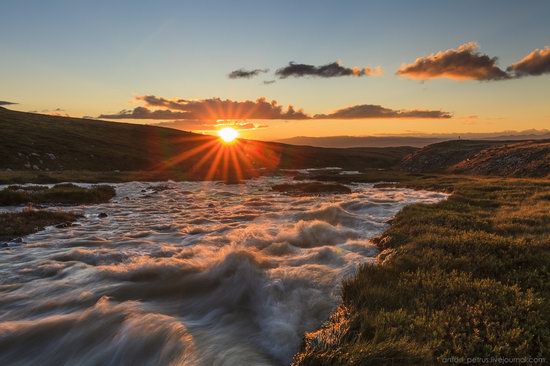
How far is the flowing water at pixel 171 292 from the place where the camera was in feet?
24.9

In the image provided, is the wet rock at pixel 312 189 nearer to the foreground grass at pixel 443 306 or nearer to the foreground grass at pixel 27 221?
the foreground grass at pixel 27 221

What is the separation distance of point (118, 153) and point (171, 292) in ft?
281

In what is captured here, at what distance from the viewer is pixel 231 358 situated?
22.8 ft

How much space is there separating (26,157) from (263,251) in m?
68.1

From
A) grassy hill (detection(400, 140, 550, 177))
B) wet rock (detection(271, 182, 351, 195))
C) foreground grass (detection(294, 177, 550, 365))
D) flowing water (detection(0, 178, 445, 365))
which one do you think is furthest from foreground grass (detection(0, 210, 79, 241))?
grassy hill (detection(400, 140, 550, 177))

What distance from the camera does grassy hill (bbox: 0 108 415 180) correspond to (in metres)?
68.1

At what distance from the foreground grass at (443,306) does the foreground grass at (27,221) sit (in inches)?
659

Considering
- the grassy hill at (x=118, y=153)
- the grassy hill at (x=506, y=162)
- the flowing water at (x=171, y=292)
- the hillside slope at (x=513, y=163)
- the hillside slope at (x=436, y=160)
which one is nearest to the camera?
the flowing water at (x=171, y=292)

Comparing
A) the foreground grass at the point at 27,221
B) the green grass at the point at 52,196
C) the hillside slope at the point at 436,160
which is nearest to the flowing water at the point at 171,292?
the foreground grass at the point at 27,221

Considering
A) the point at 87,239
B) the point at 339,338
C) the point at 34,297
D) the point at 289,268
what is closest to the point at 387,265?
the point at 289,268

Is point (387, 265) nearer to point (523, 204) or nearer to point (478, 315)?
point (478, 315)

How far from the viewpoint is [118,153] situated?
8806 centimetres

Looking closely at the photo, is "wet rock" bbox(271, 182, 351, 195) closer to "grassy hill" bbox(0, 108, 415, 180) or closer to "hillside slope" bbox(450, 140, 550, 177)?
"grassy hill" bbox(0, 108, 415, 180)

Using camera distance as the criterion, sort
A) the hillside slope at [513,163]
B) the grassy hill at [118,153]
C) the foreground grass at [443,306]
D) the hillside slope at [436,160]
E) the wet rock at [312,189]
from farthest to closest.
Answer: the hillside slope at [436,160] < the grassy hill at [118,153] < the hillside slope at [513,163] < the wet rock at [312,189] < the foreground grass at [443,306]
